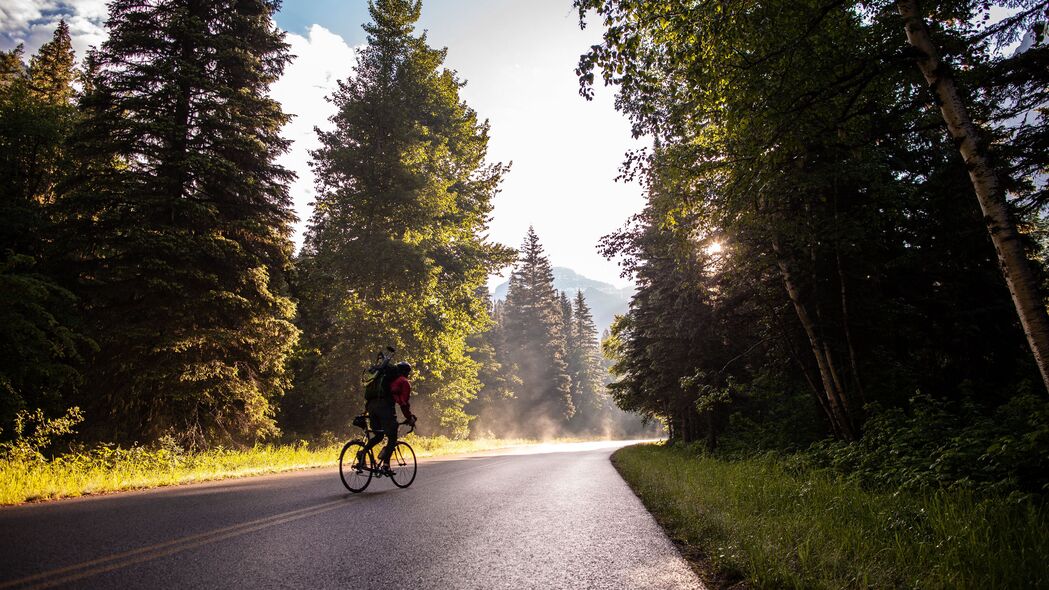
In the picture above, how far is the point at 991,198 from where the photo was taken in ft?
14.6

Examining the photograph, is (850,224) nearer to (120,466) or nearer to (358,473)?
(358,473)

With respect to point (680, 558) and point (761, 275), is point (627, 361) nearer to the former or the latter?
point (761, 275)

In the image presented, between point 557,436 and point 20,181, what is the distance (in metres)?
46.4

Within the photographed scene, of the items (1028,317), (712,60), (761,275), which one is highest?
(712,60)

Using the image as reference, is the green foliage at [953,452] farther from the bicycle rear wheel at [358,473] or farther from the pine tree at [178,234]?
the pine tree at [178,234]

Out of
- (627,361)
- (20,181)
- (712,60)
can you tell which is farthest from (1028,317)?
(20,181)

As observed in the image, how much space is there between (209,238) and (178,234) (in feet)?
→ 2.10

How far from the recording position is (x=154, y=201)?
1102 centimetres

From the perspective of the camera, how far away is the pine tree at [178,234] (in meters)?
10.9

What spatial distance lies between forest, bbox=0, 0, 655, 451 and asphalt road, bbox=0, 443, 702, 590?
5344 millimetres

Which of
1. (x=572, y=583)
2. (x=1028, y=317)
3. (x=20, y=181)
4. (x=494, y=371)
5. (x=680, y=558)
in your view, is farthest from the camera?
(x=494, y=371)

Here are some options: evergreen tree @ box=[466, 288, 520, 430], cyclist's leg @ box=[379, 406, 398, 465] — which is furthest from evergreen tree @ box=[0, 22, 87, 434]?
evergreen tree @ box=[466, 288, 520, 430]

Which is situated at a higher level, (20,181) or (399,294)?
(20,181)

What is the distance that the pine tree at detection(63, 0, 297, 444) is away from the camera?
428 inches
